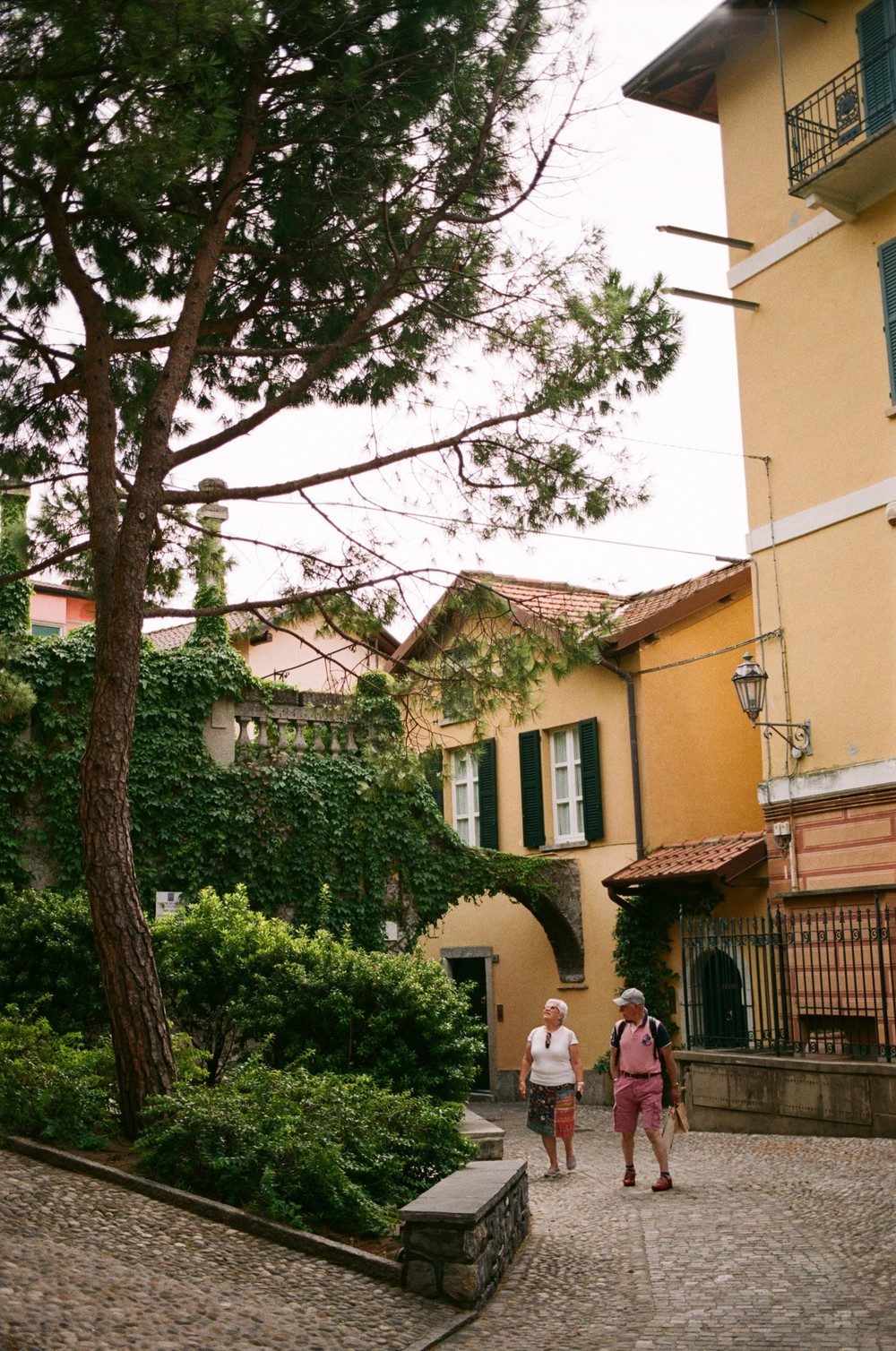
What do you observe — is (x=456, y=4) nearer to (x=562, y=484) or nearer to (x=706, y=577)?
(x=562, y=484)

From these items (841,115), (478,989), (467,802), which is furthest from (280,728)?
(841,115)

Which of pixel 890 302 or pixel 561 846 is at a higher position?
pixel 890 302

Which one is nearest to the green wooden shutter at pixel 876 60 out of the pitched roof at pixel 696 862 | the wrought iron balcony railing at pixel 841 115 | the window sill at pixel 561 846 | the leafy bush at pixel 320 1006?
the wrought iron balcony railing at pixel 841 115

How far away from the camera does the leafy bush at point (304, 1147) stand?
763 centimetres

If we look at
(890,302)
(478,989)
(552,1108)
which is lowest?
(552,1108)

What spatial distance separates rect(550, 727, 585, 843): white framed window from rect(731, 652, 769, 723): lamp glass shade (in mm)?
6890

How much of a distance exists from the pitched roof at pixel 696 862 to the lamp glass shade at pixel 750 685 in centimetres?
318

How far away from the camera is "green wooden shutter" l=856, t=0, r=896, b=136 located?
47.2ft

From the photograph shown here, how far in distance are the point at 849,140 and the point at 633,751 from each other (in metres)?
9.27

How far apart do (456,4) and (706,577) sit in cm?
1269

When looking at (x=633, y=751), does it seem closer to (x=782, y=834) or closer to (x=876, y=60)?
(x=782, y=834)

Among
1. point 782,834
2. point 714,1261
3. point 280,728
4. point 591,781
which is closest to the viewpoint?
point 714,1261

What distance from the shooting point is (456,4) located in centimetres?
1021

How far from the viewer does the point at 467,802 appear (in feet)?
82.6
